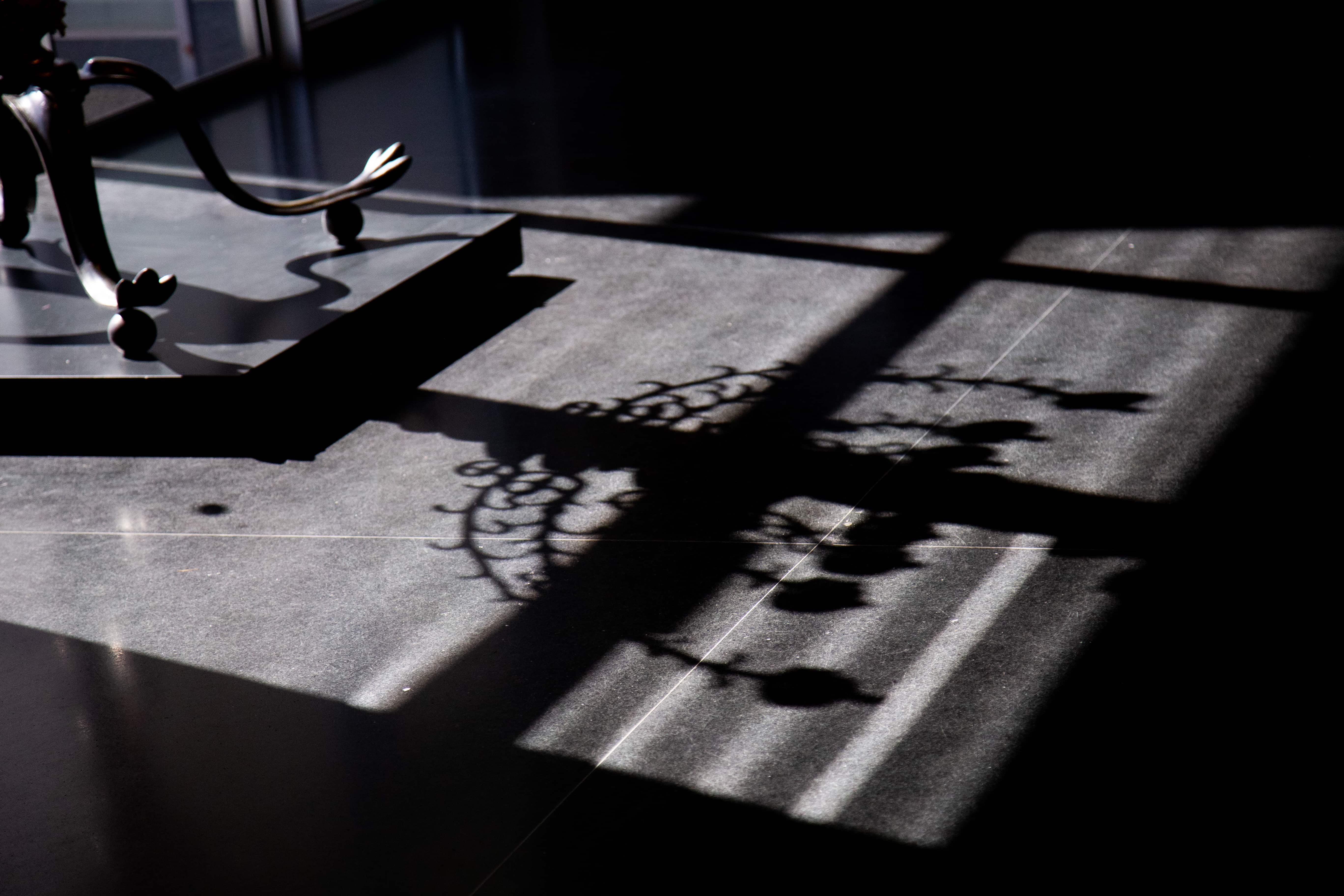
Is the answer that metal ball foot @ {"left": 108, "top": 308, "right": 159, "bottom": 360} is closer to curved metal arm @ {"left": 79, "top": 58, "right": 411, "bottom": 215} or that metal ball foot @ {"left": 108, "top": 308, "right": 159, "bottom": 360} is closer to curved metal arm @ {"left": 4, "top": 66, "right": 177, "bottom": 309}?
curved metal arm @ {"left": 4, "top": 66, "right": 177, "bottom": 309}

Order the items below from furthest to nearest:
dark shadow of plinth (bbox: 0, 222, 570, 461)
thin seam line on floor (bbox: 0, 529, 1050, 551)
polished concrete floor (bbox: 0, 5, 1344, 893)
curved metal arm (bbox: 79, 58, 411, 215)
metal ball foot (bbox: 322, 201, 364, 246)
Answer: metal ball foot (bbox: 322, 201, 364, 246)
curved metal arm (bbox: 79, 58, 411, 215)
dark shadow of plinth (bbox: 0, 222, 570, 461)
thin seam line on floor (bbox: 0, 529, 1050, 551)
polished concrete floor (bbox: 0, 5, 1344, 893)

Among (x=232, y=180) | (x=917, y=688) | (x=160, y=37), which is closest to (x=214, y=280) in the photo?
(x=232, y=180)

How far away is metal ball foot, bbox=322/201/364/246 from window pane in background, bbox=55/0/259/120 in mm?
3111

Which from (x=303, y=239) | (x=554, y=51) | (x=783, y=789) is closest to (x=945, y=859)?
(x=783, y=789)

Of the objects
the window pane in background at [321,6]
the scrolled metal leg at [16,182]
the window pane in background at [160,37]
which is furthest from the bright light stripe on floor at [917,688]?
the window pane in background at [321,6]

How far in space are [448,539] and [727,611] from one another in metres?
0.76

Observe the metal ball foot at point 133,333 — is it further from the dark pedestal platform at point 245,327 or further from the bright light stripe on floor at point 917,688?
Answer: the bright light stripe on floor at point 917,688

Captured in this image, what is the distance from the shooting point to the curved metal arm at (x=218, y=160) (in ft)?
14.0

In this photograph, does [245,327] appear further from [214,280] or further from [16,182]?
[16,182]

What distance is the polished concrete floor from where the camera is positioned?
8.07ft

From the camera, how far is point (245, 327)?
4.22m

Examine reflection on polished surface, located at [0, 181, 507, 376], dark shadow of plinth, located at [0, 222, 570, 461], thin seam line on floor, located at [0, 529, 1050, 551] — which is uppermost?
reflection on polished surface, located at [0, 181, 507, 376]

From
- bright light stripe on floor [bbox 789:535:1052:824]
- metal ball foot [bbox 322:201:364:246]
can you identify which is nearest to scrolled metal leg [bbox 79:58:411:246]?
metal ball foot [bbox 322:201:364:246]

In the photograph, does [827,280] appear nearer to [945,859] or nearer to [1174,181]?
[1174,181]
